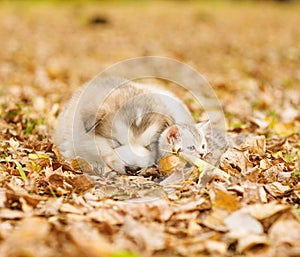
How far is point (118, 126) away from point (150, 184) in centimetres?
60

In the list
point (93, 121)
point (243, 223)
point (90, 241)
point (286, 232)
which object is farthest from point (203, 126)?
point (90, 241)

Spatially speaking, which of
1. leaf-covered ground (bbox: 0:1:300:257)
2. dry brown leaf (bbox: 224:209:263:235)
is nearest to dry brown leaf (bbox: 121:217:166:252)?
leaf-covered ground (bbox: 0:1:300:257)

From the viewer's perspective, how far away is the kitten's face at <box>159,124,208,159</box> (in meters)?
3.41

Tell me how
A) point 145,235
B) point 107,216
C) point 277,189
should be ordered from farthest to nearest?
point 277,189, point 107,216, point 145,235

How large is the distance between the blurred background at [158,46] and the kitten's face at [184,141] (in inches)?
54.2

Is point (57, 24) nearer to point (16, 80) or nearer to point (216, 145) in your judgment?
point (16, 80)

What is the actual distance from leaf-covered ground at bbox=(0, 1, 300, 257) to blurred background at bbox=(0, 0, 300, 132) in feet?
0.13

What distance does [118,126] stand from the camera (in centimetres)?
347

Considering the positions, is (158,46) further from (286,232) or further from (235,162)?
(286,232)

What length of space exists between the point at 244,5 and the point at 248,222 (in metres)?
17.2

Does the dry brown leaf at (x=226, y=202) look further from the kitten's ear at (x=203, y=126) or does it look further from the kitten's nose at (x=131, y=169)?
the kitten's ear at (x=203, y=126)

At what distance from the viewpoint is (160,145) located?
342cm

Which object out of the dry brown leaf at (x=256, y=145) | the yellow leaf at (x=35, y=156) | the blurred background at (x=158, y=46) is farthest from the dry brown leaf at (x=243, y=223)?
the blurred background at (x=158, y=46)

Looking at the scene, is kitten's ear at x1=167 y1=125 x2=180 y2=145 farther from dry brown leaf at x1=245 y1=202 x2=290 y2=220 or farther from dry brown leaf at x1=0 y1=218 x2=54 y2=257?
dry brown leaf at x1=0 y1=218 x2=54 y2=257
